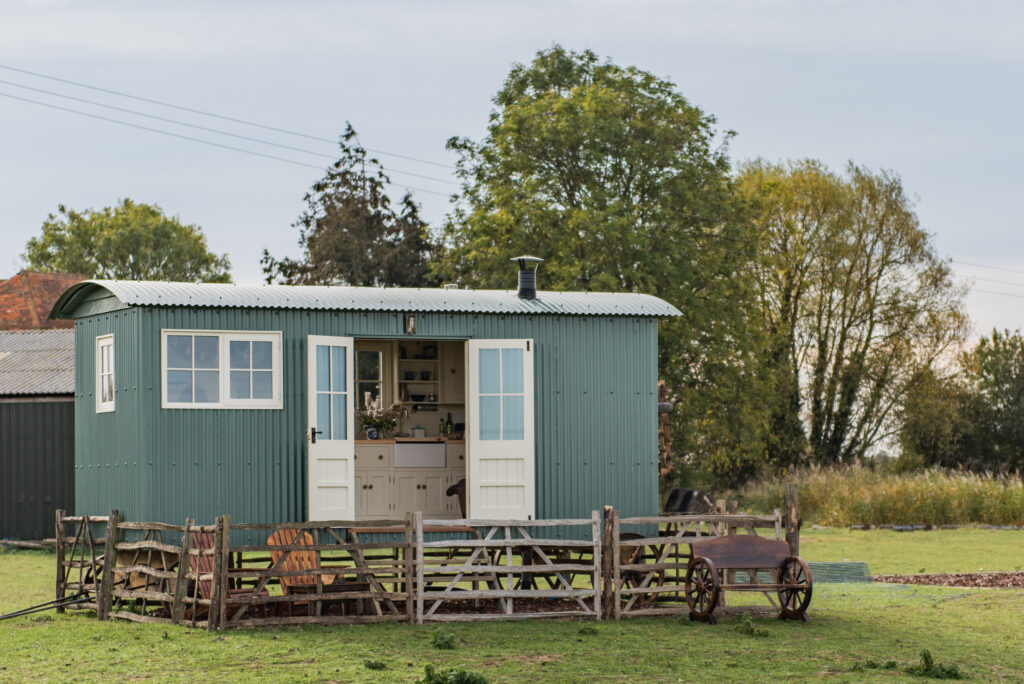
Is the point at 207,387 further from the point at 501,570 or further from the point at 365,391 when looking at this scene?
the point at 365,391

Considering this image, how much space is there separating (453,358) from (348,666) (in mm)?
7315

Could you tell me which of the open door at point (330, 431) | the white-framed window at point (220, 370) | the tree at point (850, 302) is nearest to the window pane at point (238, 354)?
the white-framed window at point (220, 370)

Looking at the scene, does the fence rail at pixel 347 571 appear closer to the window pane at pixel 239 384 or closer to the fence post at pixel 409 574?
the fence post at pixel 409 574

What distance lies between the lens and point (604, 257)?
30.2 meters

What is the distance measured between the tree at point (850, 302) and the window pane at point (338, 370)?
24348 millimetres

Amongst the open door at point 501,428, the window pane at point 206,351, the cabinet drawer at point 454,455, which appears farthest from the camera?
the cabinet drawer at point 454,455

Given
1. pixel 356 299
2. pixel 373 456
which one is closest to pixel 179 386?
pixel 356 299

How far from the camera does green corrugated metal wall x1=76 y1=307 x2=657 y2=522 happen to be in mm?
13641

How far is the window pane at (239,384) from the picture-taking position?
13930mm

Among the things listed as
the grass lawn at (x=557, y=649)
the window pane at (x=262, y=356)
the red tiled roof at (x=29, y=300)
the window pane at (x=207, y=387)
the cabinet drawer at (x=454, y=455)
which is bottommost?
the grass lawn at (x=557, y=649)

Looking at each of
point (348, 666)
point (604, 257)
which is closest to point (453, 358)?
point (348, 666)

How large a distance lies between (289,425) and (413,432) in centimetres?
307

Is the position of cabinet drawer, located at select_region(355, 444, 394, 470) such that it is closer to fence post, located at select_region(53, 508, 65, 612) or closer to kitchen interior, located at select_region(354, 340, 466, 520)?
kitchen interior, located at select_region(354, 340, 466, 520)

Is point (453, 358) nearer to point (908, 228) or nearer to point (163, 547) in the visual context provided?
point (163, 547)
